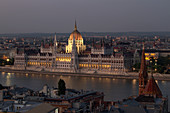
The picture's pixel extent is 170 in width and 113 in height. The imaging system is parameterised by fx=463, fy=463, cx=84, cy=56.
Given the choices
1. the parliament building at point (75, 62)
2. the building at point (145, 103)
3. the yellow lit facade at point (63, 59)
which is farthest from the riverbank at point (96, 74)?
the building at point (145, 103)

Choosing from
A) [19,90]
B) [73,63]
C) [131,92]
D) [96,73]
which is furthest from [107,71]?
[19,90]

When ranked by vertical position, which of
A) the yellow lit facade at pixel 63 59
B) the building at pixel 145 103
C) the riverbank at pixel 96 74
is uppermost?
the building at pixel 145 103

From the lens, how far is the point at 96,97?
20.3 metres

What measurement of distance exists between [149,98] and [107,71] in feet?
101

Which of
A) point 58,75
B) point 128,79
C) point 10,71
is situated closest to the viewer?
point 128,79

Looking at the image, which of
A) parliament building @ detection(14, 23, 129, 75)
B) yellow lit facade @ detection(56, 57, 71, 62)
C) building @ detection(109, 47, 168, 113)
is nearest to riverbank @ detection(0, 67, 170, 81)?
parliament building @ detection(14, 23, 129, 75)

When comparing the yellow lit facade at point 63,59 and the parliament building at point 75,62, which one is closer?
the parliament building at point 75,62

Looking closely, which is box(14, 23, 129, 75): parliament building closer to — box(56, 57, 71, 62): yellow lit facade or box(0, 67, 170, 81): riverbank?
box(56, 57, 71, 62): yellow lit facade

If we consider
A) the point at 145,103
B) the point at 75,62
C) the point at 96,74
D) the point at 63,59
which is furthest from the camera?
the point at 63,59

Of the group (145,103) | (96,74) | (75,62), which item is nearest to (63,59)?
(75,62)

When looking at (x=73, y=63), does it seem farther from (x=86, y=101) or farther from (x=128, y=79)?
(x=86, y=101)

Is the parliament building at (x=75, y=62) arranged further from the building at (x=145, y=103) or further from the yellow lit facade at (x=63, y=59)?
the building at (x=145, y=103)

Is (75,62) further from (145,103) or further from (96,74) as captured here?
(145,103)

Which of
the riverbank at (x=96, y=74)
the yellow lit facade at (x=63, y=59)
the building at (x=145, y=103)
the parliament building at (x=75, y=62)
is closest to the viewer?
the building at (x=145, y=103)
